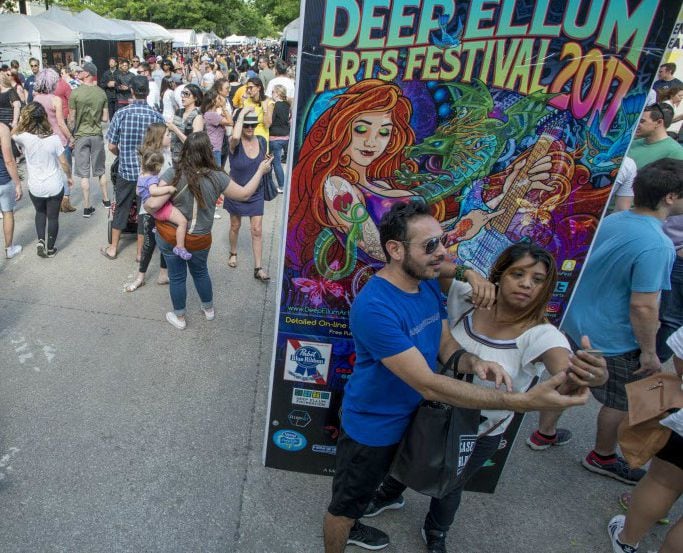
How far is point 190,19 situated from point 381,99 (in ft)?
150

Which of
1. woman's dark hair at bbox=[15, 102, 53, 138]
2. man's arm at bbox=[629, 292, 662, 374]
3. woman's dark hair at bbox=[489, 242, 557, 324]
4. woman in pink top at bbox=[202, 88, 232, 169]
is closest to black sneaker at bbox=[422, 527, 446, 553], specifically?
woman's dark hair at bbox=[489, 242, 557, 324]

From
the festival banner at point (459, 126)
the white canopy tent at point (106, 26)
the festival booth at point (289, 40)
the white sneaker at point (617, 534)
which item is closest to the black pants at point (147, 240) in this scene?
the festival banner at point (459, 126)

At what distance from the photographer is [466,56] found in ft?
7.04

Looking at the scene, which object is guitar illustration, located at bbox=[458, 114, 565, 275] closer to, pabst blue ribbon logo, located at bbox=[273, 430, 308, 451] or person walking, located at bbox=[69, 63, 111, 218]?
pabst blue ribbon logo, located at bbox=[273, 430, 308, 451]

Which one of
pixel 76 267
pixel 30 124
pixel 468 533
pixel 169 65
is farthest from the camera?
pixel 169 65

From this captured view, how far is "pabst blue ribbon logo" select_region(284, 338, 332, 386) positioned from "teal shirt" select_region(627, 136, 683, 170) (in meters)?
3.46

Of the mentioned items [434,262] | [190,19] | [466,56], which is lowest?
[190,19]

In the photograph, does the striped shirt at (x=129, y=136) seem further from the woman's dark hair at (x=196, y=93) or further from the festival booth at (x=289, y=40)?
the festival booth at (x=289, y=40)

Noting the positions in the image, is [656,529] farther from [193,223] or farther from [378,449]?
[193,223]

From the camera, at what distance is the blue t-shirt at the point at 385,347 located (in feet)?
6.55

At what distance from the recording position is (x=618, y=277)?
2.99 metres

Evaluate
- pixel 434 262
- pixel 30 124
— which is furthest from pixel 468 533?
pixel 30 124

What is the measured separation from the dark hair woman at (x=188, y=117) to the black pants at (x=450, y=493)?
529 cm

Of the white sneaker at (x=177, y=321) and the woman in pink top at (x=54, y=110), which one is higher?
the woman in pink top at (x=54, y=110)
